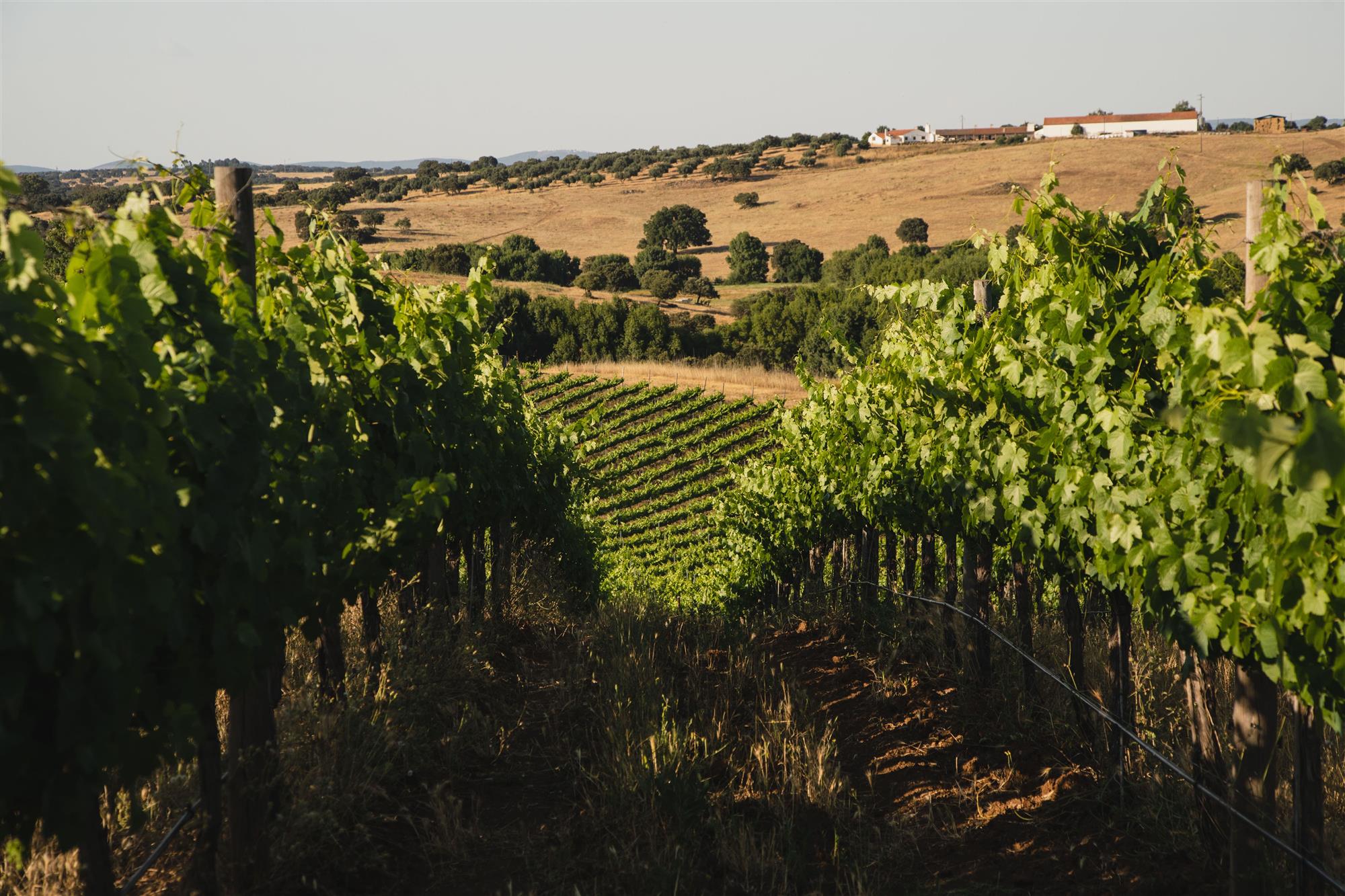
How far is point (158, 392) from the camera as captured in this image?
259 cm

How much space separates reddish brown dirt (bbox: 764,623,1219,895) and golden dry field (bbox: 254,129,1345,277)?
57.4 m

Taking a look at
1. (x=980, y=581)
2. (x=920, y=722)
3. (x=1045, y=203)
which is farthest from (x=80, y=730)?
(x=980, y=581)

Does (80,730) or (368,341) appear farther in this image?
(368,341)

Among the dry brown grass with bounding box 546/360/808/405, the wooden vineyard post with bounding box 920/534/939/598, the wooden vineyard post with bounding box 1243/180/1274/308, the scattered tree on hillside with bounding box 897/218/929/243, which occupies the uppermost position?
the scattered tree on hillside with bounding box 897/218/929/243

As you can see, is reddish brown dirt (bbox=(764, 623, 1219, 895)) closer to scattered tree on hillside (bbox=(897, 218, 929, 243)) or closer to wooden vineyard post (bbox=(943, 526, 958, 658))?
wooden vineyard post (bbox=(943, 526, 958, 658))

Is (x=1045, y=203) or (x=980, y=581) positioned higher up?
(x=1045, y=203)

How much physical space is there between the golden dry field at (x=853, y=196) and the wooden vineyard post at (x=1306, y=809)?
194 feet

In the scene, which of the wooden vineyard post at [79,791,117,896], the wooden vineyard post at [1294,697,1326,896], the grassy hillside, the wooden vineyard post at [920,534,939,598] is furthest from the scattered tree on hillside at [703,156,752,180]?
the wooden vineyard post at [79,791,117,896]

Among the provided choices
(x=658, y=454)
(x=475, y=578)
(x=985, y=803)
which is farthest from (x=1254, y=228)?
(x=658, y=454)

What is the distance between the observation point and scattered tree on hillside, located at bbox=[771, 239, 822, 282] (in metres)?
66.2

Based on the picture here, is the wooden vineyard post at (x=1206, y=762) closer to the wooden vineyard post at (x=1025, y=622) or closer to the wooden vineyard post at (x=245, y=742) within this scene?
the wooden vineyard post at (x=1025, y=622)

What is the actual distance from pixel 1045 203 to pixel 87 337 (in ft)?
12.7

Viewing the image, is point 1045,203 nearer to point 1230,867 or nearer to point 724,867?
point 1230,867

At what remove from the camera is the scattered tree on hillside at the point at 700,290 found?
61656 mm
